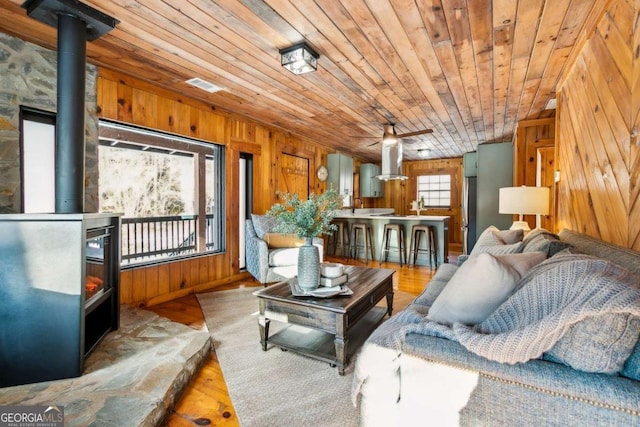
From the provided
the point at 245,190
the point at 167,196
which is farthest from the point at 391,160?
the point at 167,196

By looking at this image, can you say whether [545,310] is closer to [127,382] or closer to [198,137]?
[127,382]

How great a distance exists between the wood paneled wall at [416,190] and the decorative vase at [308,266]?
22.0 ft

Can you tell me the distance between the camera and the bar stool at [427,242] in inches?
203

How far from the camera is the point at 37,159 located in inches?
101

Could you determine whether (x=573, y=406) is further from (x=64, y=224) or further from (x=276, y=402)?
(x=64, y=224)

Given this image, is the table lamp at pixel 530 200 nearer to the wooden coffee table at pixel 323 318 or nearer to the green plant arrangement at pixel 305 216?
the wooden coffee table at pixel 323 318

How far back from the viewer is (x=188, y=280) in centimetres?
376

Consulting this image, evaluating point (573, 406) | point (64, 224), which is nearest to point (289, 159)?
point (64, 224)

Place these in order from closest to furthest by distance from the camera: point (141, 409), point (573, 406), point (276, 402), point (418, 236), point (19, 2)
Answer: point (573, 406) → point (141, 409) → point (276, 402) → point (19, 2) → point (418, 236)

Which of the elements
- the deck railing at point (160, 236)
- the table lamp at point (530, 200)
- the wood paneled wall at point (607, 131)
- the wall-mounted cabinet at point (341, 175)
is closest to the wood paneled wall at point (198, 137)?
the deck railing at point (160, 236)

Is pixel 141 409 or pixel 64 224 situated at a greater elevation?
pixel 64 224

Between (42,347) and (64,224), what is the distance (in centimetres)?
71

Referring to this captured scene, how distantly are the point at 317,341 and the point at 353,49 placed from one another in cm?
232

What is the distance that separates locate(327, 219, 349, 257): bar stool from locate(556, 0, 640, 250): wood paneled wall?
387 centimetres
